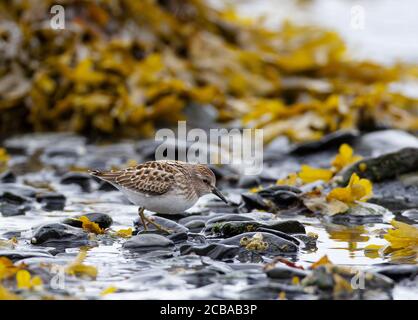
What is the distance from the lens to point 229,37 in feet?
35.0

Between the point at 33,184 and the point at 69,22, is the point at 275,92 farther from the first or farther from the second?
the point at 33,184

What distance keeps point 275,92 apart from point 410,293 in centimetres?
638

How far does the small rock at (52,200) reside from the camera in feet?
21.2

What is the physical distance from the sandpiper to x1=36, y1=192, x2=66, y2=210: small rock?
762 mm

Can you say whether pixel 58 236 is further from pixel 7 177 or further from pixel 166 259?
pixel 7 177

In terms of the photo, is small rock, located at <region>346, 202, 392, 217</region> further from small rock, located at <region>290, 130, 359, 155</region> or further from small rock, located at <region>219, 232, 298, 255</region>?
small rock, located at <region>290, 130, 359, 155</region>

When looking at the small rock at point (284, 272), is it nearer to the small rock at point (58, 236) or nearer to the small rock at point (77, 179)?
the small rock at point (58, 236)

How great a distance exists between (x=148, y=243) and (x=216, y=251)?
485mm

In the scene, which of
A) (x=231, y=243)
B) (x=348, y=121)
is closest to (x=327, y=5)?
(x=348, y=121)

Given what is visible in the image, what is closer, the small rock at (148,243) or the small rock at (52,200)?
the small rock at (148,243)

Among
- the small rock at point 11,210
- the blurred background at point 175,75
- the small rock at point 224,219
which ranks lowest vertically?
the small rock at point 11,210

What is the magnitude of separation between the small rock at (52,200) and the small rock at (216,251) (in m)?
1.98

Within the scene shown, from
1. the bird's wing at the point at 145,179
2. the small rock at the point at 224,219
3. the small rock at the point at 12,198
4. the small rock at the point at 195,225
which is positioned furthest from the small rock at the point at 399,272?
the small rock at the point at 12,198
